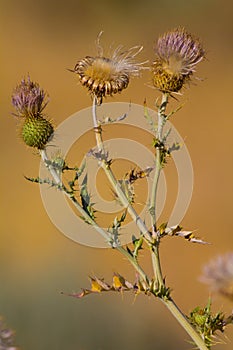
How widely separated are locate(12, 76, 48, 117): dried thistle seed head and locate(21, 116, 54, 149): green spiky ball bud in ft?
0.10

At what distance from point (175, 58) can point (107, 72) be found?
0.20 metres

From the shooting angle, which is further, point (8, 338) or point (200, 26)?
point (200, 26)

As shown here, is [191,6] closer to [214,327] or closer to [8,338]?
[214,327]

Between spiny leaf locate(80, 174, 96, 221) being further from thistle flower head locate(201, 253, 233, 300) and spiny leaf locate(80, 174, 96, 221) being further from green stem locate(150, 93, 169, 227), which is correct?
thistle flower head locate(201, 253, 233, 300)

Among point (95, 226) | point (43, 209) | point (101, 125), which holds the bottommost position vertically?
point (95, 226)

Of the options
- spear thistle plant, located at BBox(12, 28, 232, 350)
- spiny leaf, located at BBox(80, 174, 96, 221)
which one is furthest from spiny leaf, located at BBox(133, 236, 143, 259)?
spiny leaf, located at BBox(80, 174, 96, 221)

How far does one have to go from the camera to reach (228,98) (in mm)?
7508

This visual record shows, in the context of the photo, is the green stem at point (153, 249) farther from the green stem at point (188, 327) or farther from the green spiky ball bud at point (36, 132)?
the green spiky ball bud at point (36, 132)

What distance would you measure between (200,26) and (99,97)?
5776 mm

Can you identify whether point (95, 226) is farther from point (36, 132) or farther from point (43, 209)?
point (43, 209)

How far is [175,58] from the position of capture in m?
2.21

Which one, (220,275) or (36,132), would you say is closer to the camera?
(220,275)

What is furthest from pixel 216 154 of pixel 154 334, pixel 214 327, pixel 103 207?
pixel 214 327

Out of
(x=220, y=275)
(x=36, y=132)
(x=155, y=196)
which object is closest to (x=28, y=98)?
(x=36, y=132)
